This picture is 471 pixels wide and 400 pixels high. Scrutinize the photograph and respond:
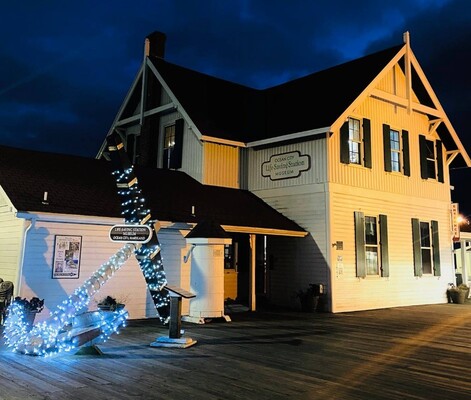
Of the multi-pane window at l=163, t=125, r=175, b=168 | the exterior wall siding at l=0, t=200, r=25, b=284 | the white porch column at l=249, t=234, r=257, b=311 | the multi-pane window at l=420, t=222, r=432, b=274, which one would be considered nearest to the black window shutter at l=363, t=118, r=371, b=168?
the multi-pane window at l=420, t=222, r=432, b=274

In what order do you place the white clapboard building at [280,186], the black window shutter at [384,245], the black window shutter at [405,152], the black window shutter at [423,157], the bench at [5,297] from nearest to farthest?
the bench at [5,297] → the white clapboard building at [280,186] → the black window shutter at [384,245] → the black window shutter at [405,152] → the black window shutter at [423,157]

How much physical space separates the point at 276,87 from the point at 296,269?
27.0 feet

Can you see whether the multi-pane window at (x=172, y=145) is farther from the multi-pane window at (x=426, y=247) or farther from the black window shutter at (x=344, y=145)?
the multi-pane window at (x=426, y=247)

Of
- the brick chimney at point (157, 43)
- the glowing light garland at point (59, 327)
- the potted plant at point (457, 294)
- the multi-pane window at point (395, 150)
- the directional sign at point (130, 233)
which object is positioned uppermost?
the brick chimney at point (157, 43)

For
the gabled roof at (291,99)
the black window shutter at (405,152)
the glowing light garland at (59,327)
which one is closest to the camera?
the glowing light garland at (59,327)

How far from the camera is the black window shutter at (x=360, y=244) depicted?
1478cm

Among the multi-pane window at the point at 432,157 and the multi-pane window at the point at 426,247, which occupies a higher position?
the multi-pane window at the point at 432,157

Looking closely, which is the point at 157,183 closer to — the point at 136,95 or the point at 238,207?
the point at 238,207

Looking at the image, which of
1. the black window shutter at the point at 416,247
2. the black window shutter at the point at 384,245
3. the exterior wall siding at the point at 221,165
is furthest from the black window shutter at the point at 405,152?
the exterior wall siding at the point at 221,165

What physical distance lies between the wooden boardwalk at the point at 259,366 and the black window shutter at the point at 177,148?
6.95 metres

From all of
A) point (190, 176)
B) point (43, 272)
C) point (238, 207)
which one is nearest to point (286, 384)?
point (43, 272)

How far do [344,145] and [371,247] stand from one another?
11.3 feet

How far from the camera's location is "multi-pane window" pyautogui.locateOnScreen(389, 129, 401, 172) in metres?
17.0

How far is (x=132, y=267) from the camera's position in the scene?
38.3ft
